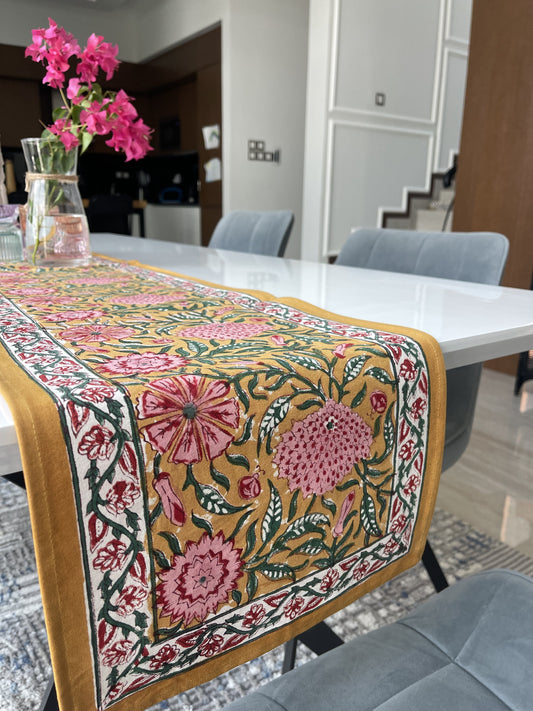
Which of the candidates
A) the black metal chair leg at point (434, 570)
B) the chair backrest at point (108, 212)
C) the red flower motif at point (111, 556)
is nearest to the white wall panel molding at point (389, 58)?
the chair backrest at point (108, 212)

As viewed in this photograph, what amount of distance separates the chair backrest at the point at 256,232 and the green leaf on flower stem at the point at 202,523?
1452 mm

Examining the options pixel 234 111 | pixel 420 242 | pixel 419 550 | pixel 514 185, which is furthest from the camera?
pixel 234 111

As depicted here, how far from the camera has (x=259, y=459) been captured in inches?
19.1

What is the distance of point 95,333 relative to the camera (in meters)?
0.62

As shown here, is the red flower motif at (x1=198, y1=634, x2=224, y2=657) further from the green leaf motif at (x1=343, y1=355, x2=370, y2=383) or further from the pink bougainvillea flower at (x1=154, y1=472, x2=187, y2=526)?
the green leaf motif at (x1=343, y1=355, x2=370, y2=383)

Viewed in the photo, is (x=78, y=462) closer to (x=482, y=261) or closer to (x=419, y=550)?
(x=419, y=550)

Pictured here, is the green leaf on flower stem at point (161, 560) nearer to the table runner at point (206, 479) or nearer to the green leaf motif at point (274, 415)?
the table runner at point (206, 479)

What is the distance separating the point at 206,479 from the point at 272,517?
0.09m

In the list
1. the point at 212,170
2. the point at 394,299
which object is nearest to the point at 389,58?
the point at 212,170

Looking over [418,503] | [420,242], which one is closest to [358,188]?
[420,242]

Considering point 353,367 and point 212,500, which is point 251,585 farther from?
point 353,367

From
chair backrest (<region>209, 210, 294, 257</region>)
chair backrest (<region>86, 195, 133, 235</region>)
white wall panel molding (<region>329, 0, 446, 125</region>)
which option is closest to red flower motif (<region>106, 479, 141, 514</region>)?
chair backrest (<region>209, 210, 294, 257</region>)

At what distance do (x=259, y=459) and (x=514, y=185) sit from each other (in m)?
2.96

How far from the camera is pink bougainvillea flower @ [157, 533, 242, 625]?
1.51 feet
